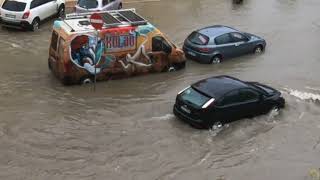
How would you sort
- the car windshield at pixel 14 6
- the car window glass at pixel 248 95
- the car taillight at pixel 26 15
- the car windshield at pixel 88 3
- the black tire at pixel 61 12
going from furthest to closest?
the black tire at pixel 61 12 < the car windshield at pixel 88 3 < the car windshield at pixel 14 6 < the car taillight at pixel 26 15 < the car window glass at pixel 248 95

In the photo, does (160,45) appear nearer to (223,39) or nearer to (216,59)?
(216,59)

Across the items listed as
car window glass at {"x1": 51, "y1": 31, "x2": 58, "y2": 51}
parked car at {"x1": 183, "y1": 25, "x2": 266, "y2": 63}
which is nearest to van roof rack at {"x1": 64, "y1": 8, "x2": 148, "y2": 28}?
car window glass at {"x1": 51, "y1": 31, "x2": 58, "y2": 51}

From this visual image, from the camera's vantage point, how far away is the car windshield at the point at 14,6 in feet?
81.1

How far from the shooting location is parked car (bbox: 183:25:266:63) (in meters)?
21.8

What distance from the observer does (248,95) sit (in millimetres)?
16797

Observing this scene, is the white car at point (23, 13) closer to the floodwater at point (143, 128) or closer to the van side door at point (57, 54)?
the floodwater at point (143, 128)

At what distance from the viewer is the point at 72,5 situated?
29734 mm

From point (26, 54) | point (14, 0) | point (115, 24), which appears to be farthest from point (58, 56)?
point (14, 0)

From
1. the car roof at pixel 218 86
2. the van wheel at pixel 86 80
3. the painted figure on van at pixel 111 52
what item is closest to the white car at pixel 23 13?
the van wheel at pixel 86 80

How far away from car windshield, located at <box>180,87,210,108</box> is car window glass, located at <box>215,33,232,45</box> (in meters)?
5.75

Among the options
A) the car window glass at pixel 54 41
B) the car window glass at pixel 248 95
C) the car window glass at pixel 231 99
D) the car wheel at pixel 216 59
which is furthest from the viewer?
the car wheel at pixel 216 59

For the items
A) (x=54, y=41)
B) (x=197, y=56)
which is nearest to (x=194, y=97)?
(x=54, y=41)

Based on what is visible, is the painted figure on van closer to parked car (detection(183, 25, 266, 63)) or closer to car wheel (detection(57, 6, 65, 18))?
parked car (detection(183, 25, 266, 63))

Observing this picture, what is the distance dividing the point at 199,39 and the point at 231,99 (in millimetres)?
6057
